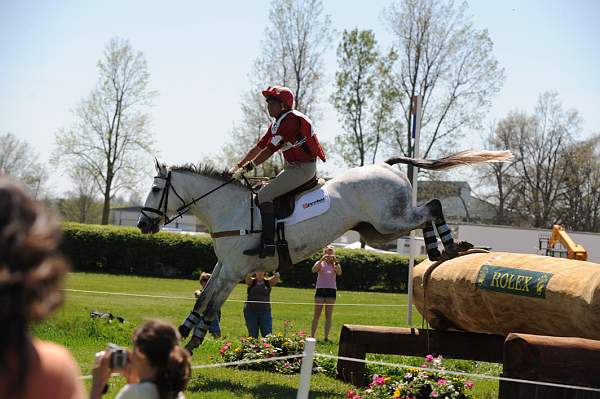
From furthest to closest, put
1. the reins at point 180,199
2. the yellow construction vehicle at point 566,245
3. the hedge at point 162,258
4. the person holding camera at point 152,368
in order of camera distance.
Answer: the hedge at point 162,258, the yellow construction vehicle at point 566,245, the reins at point 180,199, the person holding camera at point 152,368

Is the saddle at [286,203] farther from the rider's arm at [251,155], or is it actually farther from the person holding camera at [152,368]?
the person holding camera at [152,368]

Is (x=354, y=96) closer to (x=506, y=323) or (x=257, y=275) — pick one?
(x=257, y=275)

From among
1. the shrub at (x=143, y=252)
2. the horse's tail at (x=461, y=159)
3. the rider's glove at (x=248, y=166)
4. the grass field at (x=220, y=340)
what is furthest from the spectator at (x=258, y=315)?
the shrub at (x=143, y=252)

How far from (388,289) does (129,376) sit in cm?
3040

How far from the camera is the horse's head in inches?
358

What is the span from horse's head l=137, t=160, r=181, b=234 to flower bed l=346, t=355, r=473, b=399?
316cm

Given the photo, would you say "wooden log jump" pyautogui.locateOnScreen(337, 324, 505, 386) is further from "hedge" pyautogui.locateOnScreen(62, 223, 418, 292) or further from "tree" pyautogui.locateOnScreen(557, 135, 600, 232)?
"tree" pyautogui.locateOnScreen(557, 135, 600, 232)

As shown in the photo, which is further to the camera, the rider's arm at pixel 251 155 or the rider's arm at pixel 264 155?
the rider's arm at pixel 251 155

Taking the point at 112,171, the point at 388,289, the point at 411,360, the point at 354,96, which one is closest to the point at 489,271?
the point at 411,360

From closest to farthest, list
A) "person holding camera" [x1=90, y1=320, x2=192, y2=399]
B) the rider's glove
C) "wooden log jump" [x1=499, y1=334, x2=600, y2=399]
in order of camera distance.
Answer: "person holding camera" [x1=90, y1=320, x2=192, y2=399] → "wooden log jump" [x1=499, y1=334, x2=600, y2=399] → the rider's glove

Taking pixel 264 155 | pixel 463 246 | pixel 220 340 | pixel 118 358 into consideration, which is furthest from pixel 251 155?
pixel 118 358

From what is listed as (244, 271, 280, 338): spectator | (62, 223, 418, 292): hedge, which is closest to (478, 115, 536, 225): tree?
(62, 223, 418, 292): hedge

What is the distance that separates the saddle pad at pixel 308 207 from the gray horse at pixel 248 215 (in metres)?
0.06

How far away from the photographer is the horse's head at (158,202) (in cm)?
910
